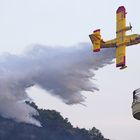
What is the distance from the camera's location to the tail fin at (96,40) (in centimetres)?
11839

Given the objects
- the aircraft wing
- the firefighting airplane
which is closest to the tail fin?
the firefighting airplane

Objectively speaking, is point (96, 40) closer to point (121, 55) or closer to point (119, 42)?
point (119, 42)

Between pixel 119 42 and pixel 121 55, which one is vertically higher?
pixel 119 42

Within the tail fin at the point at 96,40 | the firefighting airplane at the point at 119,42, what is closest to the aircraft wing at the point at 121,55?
the firefighting airplane at the point at 119,42

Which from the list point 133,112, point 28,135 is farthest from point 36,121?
point 133,112

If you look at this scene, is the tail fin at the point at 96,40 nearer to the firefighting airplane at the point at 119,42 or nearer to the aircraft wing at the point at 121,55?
the firefighting airplane at the point at 119,42

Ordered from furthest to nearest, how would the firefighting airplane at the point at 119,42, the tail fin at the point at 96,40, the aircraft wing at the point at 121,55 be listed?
1. the tail fin at the point at 96,40
2. the aircraft wing at the point at 121,55
3. the firefighting airplane at the point at 119,42

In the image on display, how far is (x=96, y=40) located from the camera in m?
121

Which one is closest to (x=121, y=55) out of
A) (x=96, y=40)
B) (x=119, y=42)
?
(x=119, y=42)

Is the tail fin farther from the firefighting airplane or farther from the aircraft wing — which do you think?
the aircraft wing

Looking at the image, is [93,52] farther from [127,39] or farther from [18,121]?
[18,121]

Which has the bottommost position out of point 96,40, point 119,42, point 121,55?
point 121,55

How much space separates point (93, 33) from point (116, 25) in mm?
5906

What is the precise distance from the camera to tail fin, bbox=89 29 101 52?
118 m
